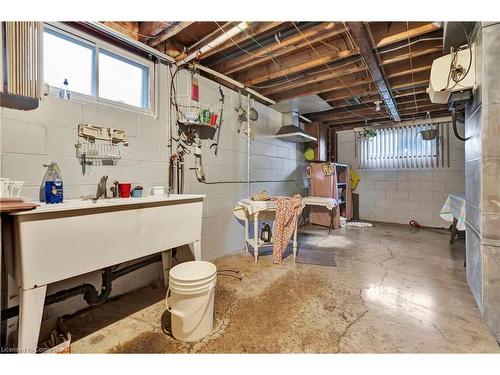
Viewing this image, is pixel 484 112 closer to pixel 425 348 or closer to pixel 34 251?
pixel 425 348

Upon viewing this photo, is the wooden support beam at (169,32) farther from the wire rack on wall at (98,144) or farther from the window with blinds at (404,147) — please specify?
the window with blinds at (404,147)

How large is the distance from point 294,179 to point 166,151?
318 centimetres

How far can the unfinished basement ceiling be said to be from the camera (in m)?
2.11

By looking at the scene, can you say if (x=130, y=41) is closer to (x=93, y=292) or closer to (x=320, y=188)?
(x=93, y=292)

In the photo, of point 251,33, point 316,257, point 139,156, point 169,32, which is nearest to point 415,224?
point 316,257

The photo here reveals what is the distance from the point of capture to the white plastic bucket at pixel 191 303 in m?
1.50

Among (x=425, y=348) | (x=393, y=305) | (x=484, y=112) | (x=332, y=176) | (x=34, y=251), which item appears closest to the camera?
(x=34, y=251)

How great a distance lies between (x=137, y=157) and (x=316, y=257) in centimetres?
252

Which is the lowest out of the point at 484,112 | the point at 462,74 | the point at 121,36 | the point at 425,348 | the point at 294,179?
the point at 425,348

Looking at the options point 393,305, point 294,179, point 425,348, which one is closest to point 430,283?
point 393,305

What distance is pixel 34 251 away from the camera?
4.07ft

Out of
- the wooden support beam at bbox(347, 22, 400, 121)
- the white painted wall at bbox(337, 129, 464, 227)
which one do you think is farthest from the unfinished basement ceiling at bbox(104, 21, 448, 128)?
the white painted wall at bbox(337, 129, 464, 227)

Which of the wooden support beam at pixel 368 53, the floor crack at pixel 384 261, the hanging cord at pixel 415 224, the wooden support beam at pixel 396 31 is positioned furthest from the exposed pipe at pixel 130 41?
the hanging cord at pixel 415 224

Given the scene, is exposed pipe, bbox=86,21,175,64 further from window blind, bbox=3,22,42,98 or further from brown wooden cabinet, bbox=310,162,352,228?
brown wooden cabinet, bbox=310,162,352,228
